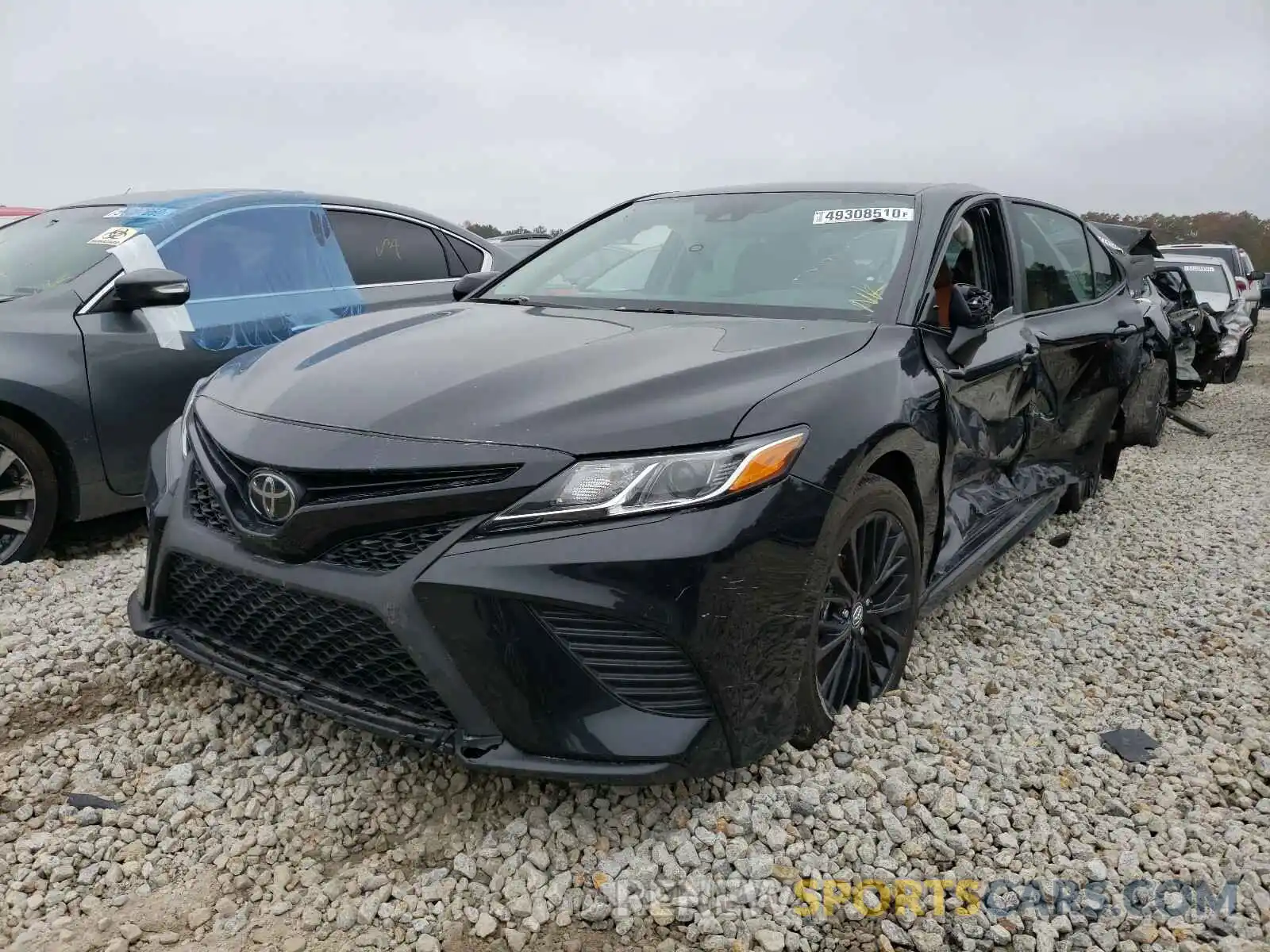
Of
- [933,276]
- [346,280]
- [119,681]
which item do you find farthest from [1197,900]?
[346,280]

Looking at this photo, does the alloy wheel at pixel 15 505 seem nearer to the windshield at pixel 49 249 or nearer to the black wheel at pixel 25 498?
the black wheel at pixel 25 498

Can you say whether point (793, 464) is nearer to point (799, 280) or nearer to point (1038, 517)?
point (799, 280)

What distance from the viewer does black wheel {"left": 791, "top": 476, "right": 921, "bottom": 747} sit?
240 cm

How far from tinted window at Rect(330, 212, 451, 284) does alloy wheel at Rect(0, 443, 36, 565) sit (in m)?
1.91

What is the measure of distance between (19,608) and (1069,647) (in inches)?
147

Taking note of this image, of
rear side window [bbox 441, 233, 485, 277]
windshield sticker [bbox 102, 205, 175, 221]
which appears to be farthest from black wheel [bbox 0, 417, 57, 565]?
rear side window [bbox 441, 233, 485, 277]

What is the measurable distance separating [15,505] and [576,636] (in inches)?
117

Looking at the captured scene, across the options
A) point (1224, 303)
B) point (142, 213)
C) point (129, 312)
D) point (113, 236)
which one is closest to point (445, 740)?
point (129, 312)

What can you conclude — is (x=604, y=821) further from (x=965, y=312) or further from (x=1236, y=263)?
(x=1236, y=263)

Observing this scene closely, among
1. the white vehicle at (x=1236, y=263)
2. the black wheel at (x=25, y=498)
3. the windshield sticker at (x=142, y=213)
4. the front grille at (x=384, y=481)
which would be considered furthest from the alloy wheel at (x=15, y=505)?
the white vehicle at (x=1236, y=263)

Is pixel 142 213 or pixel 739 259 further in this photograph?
pixel 142 213

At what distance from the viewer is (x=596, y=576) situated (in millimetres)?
1967

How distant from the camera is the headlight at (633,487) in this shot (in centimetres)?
200

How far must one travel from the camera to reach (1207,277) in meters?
13.9
